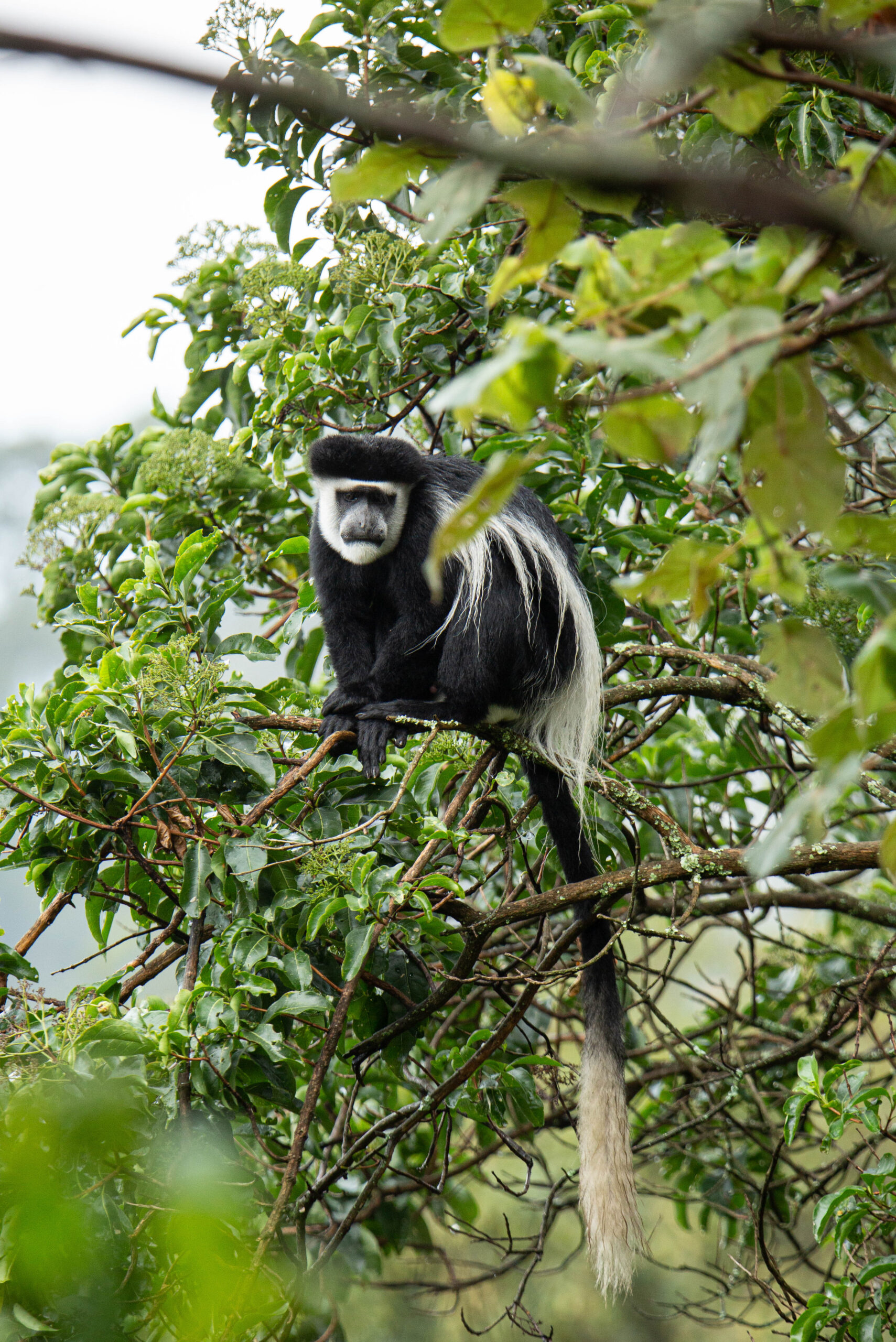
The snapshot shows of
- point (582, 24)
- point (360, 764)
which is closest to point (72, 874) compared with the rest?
point (360, 764)

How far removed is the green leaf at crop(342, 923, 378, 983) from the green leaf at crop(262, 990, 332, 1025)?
0.05 m

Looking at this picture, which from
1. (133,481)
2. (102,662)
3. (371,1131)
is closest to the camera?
(102,662)

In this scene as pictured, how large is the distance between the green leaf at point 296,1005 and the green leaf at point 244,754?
38 centimetres

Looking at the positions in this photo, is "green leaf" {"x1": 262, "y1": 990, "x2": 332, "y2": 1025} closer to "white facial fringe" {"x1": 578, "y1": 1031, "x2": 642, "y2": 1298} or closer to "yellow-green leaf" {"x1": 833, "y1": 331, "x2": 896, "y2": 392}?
"white facial fringe" {"x1": 578, "y1": 1031, "x2": 642, "y2": 1298}

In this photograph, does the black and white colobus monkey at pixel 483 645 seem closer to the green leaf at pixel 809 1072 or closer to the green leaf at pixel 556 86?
the green leaf at pixel 809 1072

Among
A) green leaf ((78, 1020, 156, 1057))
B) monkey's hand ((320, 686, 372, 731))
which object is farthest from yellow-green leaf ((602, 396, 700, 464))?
monkey's hand ((320, 686, 372, 731))

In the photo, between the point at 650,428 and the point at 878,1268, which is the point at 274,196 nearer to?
the point at 650,428

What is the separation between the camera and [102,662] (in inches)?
68.0

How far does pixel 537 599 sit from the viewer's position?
2.64 meters

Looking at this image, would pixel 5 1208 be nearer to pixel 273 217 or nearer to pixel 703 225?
pixel 703 225

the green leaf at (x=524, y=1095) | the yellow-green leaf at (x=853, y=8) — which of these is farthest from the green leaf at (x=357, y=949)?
the yellow-green leaf at (x=853, y=8)

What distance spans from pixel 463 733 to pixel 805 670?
150cm

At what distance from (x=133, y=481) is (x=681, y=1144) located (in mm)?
2150

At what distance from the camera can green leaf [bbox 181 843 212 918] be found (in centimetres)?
168
